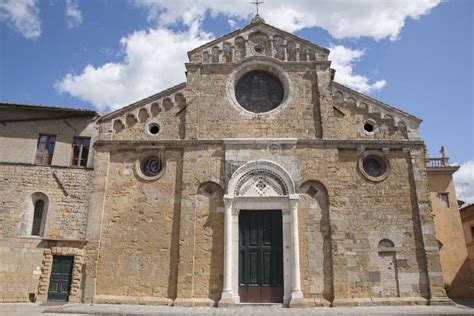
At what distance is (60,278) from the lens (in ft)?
42.8

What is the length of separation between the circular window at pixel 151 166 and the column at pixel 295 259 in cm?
528

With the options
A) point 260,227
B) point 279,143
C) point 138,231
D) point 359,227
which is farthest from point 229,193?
point 359,227

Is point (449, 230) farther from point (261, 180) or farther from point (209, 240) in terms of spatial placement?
point (209, 240)

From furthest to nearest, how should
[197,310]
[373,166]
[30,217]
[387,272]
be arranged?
[373,166]
[30,217]
[387,272]
[197,310]

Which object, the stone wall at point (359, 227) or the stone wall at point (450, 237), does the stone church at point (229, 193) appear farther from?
the stone wall at point (450, 237)

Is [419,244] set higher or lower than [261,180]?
lower

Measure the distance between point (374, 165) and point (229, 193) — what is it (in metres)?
5.78

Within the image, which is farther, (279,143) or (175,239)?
(279,143)

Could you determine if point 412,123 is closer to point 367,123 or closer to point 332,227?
point 367,123

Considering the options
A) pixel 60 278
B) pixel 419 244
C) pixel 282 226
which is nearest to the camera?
pixel 60 278

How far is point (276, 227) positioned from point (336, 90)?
6026 millimetres

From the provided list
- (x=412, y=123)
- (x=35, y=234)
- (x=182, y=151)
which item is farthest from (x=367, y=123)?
(x=35, y=234)

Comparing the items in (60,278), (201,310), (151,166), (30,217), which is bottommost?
(201,310)

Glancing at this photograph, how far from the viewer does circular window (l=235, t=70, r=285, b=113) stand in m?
15.1
